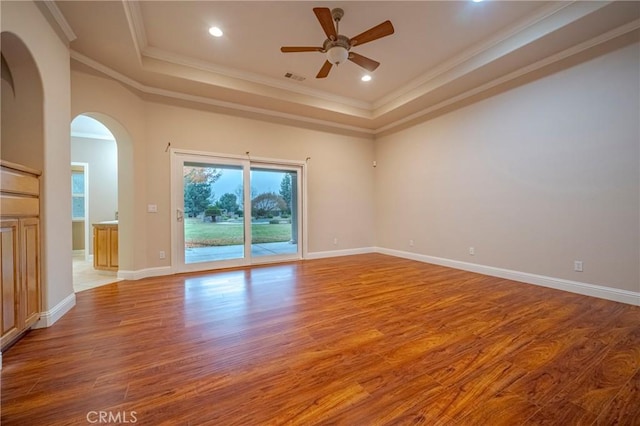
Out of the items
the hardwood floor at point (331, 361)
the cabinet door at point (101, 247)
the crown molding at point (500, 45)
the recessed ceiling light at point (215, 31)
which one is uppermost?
the recessed ceiling light at point (215, 31)

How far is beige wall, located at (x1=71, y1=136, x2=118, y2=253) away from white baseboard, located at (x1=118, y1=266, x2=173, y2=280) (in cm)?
273

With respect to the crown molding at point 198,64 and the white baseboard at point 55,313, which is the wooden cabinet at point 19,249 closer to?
the white baseboard at point 55,313

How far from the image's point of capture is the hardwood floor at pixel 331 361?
55.0 inches

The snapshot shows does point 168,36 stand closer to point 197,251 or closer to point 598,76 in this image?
point 197,251

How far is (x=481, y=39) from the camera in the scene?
3.54 metres

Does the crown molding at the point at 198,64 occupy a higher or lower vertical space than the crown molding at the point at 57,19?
higher

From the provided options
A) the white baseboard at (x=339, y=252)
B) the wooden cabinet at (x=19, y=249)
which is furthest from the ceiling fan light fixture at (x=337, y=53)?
the white baseboard at (x=339, y=252)

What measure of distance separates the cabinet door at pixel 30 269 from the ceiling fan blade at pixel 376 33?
11.7 ft

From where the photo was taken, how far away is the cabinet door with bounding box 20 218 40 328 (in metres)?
2.14

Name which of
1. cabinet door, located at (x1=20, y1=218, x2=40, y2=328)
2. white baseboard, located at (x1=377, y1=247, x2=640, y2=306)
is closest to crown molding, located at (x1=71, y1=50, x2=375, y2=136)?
cabinet door, located at (x1=20, y1=218, x2=40, y2=328)

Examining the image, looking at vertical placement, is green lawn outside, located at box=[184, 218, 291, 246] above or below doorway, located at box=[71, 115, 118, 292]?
below

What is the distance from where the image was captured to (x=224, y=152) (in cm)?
482

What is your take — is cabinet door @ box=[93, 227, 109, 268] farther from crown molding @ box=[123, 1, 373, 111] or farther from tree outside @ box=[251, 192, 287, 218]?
crown molding @ box=[123, 1, 373, 111]

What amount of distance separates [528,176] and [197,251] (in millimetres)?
5454
